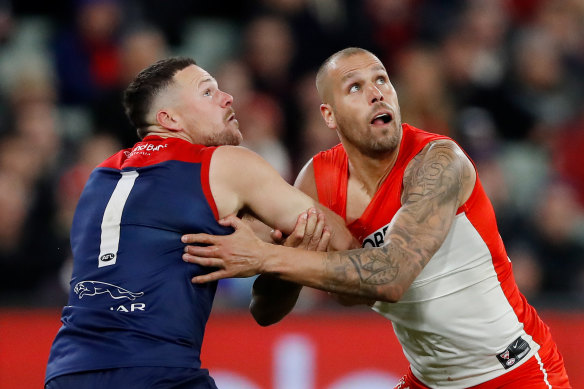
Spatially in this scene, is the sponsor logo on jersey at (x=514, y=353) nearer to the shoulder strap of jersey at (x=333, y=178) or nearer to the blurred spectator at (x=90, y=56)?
the shoulder strap of jersey at (x=333, y=178)

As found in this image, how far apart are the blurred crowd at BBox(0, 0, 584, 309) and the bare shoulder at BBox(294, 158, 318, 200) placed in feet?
6.79

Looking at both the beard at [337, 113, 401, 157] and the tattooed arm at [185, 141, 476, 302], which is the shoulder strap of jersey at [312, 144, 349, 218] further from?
the tattooed arm at [185, 141, 476, 302]

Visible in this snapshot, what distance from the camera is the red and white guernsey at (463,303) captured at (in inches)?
181

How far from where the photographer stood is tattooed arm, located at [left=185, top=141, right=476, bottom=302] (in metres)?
4.04

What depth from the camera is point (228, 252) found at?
4.04m

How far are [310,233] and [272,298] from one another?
2.31ft

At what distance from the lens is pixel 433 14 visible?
9688 mm

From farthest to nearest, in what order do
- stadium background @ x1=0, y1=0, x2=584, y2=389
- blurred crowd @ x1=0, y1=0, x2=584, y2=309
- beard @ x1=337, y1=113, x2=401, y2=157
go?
blurred crowd @ x1=0, y1=0, x2=584, y2=309
stadium background @ x1=0, y1=0, x2=584, y2=389
beard @ x1=337, y1=113, x2=401, y2=157

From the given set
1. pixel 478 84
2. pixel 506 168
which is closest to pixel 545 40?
pixel 478 84

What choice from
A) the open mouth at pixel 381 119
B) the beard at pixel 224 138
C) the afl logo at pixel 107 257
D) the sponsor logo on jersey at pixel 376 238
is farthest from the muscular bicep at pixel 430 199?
the afl logo at pixel 107 257

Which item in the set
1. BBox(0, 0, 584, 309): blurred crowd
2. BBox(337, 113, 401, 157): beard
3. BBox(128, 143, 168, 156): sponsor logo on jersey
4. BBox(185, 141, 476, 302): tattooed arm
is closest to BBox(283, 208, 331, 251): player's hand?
BBox(185, 141, 476, 302): tattooed arm

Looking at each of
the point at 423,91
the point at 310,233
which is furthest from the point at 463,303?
the point at 423,91

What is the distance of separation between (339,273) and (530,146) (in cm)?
524

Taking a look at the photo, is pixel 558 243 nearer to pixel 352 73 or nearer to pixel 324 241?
pixel 352 73
